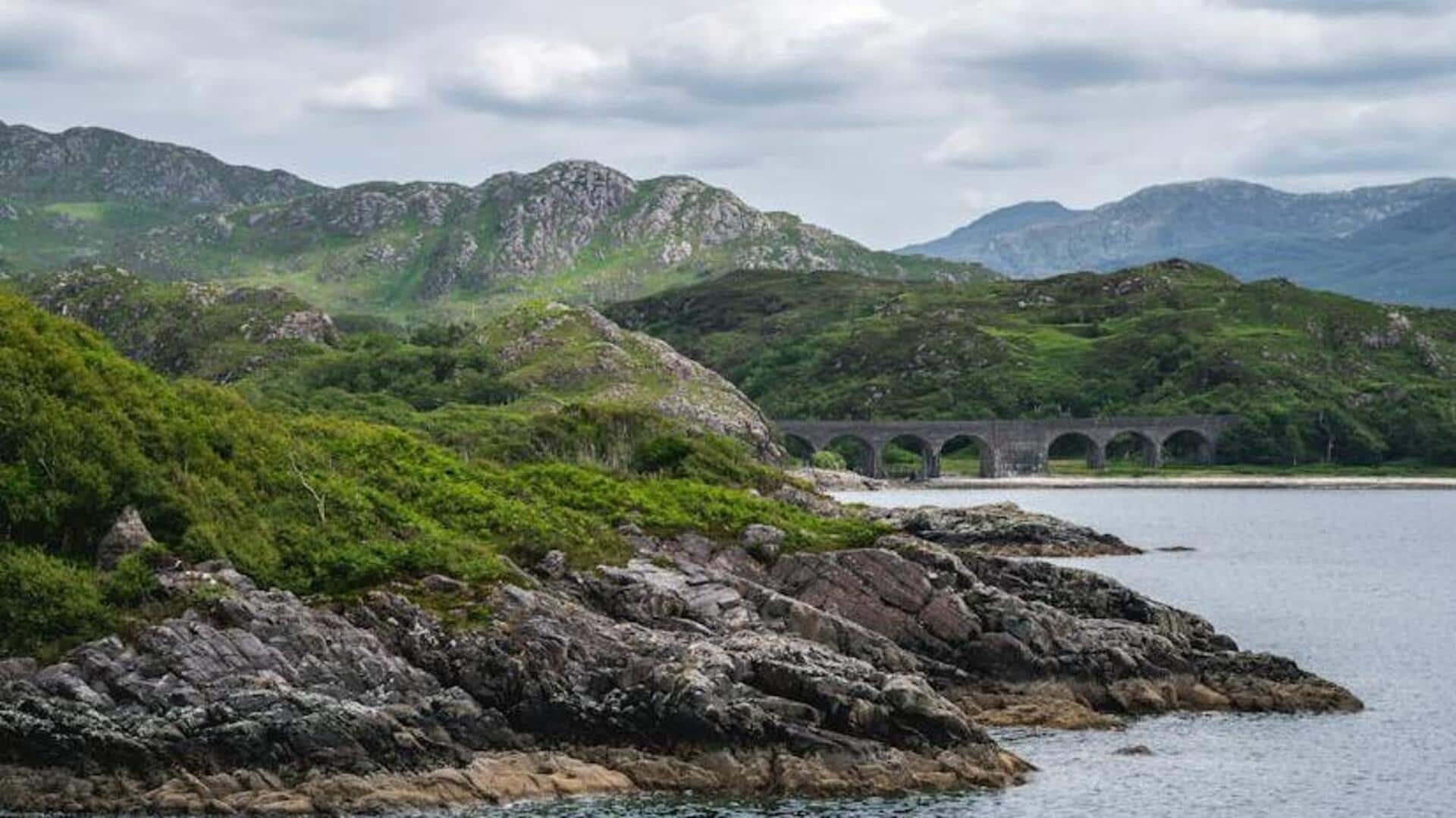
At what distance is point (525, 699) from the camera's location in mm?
58625

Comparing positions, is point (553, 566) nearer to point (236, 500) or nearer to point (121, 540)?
point (236, 500)

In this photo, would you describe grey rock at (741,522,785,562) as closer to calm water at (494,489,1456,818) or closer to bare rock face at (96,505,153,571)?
calm water at (494,489,1456,818)

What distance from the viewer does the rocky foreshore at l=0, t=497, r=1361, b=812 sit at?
52875mm

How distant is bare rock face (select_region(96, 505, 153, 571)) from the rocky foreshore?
7.30 ft

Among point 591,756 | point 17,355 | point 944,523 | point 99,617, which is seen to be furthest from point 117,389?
point 944,523

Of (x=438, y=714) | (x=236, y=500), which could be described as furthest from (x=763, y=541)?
(x=438, y=714)

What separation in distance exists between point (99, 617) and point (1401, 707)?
5039 cm

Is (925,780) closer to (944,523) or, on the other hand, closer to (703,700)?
(703,700)

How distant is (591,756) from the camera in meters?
57.2

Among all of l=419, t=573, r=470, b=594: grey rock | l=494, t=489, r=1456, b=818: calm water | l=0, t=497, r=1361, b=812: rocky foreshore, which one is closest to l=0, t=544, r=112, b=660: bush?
l=0, t=497, r=1361, b=812: rocky foreshore

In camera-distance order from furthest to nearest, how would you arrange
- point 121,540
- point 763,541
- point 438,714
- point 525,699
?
point 763,541
point 121,540
point 525,699
point 438,714

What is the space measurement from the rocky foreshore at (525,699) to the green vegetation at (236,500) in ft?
6.64

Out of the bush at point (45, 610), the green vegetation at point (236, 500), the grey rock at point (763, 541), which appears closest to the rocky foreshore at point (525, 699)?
the bush at point (45, 610)

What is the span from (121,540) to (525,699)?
14.3 m
